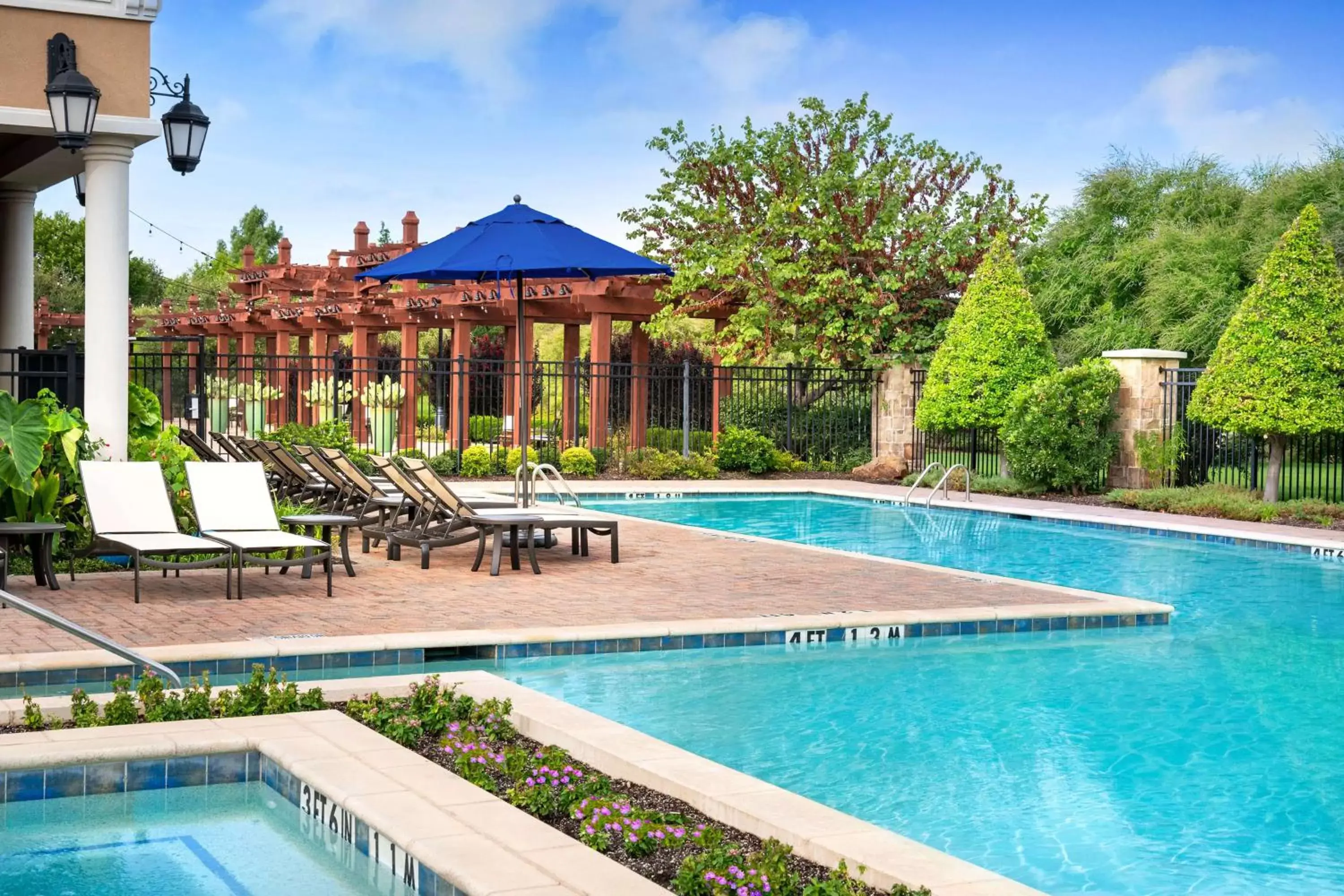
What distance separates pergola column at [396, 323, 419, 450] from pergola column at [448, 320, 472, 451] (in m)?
0.74

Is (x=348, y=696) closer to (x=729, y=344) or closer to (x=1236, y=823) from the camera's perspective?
(x=1236, y=823)

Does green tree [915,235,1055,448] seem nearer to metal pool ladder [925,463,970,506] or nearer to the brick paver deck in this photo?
metal pool ladder [925,463,970,506]

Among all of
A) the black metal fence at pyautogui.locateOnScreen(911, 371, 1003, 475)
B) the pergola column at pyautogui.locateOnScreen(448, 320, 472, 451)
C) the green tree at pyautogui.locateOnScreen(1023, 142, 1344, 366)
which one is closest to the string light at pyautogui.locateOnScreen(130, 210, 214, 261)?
the pergola column at pyautogui.locateOnScreen(448, 320, 472, 451)

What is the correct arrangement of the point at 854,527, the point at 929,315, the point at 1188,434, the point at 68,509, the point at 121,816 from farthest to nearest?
the point at 929,315, the point at 1188,434, the point at 854,527, the point at 68,509, the point at 121,816

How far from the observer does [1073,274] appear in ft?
105

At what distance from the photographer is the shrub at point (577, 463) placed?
71.8 feet

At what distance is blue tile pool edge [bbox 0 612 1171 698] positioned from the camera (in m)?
6.45

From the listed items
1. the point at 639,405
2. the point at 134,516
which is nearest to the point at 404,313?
the point at 639,405

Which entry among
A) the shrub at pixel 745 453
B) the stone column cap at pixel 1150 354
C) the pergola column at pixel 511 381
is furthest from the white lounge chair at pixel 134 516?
the pergola column at pixel 511 381

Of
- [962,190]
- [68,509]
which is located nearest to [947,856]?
[68,509]

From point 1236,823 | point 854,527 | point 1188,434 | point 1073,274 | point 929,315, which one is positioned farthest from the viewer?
point 1073,274

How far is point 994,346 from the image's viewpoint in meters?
20.2

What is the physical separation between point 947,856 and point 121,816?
2.75 metres

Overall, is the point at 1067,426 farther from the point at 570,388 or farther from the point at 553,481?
the point at 570,388
